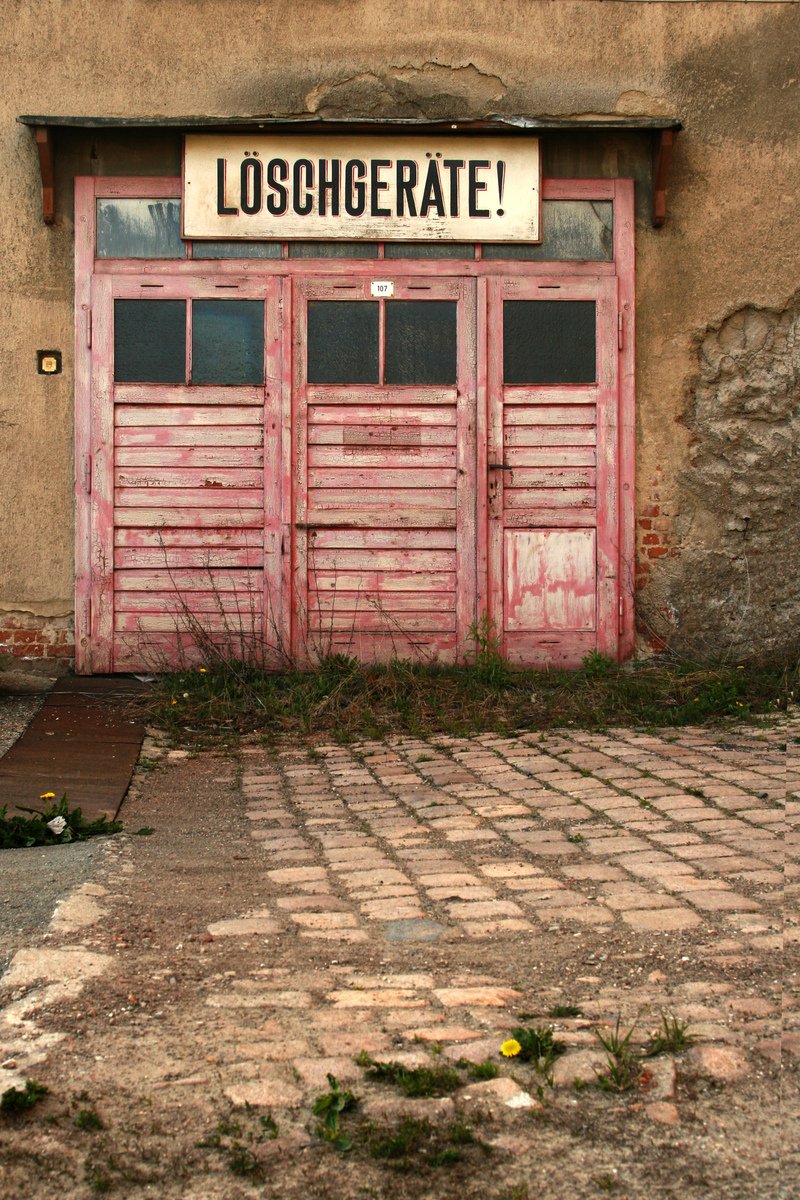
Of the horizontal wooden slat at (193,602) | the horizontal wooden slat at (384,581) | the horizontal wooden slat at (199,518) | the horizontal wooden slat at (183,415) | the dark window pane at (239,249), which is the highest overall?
the dark window pane at (239,249)

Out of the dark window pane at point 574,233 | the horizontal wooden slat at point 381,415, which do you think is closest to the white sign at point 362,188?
the dark window pane at point 574,233

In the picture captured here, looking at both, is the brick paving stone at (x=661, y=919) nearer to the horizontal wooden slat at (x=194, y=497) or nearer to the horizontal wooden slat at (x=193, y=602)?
the horizontal wooden slat at (x=193, y=602)

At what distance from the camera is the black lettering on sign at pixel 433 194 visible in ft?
24.7

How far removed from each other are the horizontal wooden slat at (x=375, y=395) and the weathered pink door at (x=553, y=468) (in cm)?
34

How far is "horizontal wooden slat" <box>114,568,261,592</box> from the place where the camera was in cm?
756

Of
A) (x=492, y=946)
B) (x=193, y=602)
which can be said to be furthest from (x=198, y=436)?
(x=492, y=946)

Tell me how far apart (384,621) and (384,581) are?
0.86 ft

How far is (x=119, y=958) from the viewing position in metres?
3.04

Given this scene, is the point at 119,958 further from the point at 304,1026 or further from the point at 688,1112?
the point at 688,1112

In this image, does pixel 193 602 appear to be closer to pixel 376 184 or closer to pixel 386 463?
pixel 386 463

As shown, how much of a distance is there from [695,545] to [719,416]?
857 mm

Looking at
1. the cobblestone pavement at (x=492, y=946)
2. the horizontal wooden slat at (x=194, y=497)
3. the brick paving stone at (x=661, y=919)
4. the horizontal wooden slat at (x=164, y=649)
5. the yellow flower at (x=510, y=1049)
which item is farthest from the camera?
the horizontal wooden slat at (x=194, y=497)

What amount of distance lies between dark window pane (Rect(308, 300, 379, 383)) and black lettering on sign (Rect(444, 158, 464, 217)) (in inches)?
31.3

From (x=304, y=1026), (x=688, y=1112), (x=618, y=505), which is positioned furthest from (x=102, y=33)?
(x=688, y=1112)
